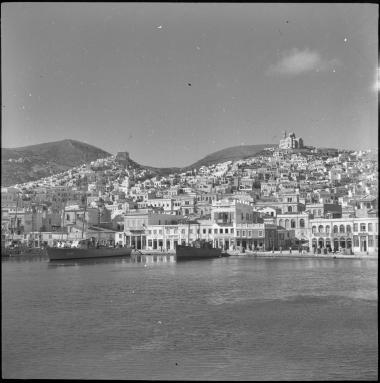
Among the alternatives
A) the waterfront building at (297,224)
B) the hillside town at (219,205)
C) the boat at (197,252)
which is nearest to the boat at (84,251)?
the hillside town at (219,205)

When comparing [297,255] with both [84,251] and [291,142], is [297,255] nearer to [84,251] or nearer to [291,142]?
[84,251]

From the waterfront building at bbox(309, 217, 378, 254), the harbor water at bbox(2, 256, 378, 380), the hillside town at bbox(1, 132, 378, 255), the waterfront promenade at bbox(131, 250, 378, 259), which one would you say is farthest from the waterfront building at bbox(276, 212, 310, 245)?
the harbor water at bbox(2, 256, 378, 380)

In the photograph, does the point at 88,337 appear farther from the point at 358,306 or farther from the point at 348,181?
the point at 348,181

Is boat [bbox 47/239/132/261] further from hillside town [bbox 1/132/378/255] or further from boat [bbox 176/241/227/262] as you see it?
boat [bbox 176/241/227/262]

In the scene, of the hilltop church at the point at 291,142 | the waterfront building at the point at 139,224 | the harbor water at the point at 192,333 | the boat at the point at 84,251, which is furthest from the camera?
the hilltop church at the point at 291,142

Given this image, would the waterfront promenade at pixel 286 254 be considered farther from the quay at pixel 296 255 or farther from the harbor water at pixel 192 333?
the harbor water at pixel 192 333

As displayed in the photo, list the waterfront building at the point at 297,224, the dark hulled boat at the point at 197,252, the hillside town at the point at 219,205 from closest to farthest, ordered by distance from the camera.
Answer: the dark hulled boat at the point at 197,252 < the hillside town at the point at 219,205 < the waterfront building at the point at 297,224
